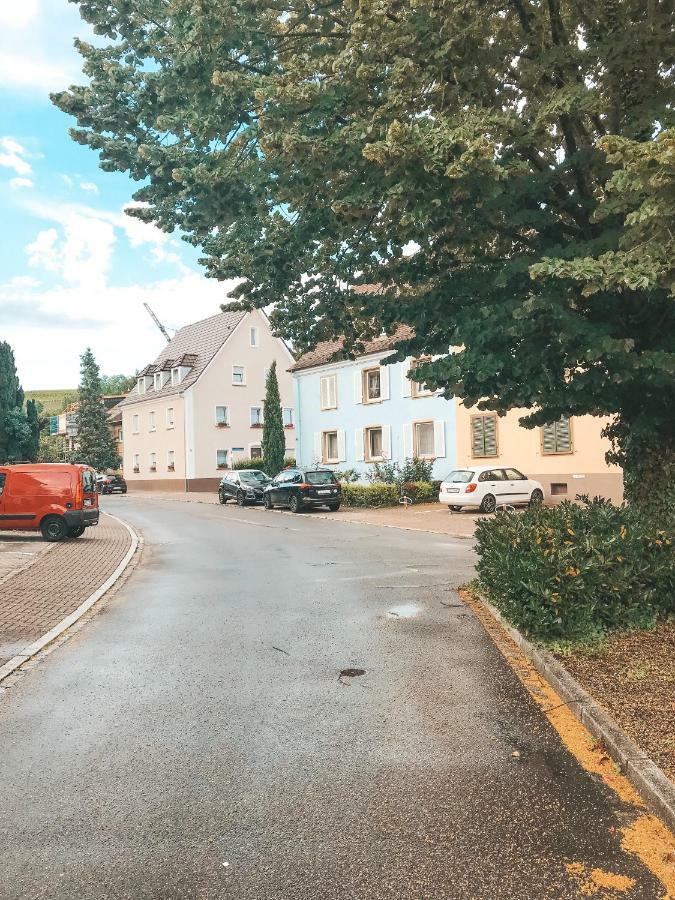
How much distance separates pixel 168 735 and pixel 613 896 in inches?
120

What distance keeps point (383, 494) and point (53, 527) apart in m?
14.3

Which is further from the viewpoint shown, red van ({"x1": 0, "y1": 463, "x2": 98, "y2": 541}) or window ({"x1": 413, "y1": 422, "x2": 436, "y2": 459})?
window ({"x1": 413, "y1": 422, "x2": 436, "y2": 459})

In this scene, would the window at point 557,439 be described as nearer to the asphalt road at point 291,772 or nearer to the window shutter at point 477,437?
the window shutter at point 477,437

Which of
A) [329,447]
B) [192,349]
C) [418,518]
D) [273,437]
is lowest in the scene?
[418,518]

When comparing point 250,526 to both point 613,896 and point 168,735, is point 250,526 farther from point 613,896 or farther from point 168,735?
point 613,896

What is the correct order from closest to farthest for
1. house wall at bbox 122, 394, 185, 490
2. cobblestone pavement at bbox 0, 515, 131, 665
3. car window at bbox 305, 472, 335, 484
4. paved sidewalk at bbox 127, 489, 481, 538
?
cobblestone pavement at bbox 0, 515, 131, 665 → paved sidewalk at bbox 127, 489, 481, 538 → car window at bbox 305, 472, 335, 484 → house wall at bbox 122, 394, 185, 490

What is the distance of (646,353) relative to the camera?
7.64 m

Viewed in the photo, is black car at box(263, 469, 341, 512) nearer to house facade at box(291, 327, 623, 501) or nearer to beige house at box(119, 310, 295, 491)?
house facade at box(291, 327, 623, 501)

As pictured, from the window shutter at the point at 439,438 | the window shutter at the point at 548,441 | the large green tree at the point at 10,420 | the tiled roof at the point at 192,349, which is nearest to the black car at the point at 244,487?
the window shutter at the point at 439,438

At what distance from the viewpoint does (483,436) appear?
3091cm

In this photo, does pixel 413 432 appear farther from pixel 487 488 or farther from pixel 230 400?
pixel 230 400

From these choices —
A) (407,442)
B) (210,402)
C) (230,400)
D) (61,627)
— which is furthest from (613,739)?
(230,400)

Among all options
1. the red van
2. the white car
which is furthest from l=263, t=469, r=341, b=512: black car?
the red van

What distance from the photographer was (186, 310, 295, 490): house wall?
50844 mm
